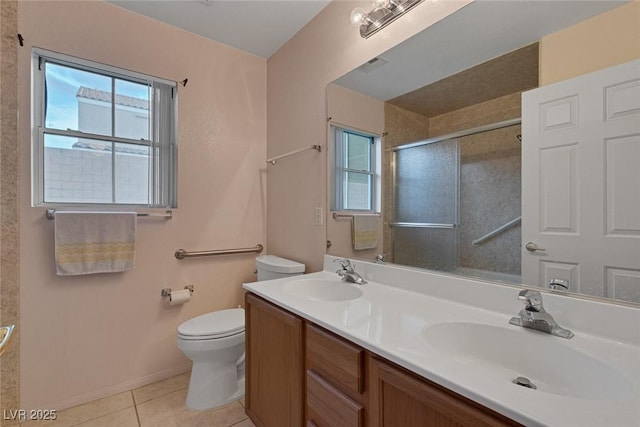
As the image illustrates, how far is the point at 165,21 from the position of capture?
6.24 ft

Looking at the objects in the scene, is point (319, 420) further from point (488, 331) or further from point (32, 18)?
point (32, 18)

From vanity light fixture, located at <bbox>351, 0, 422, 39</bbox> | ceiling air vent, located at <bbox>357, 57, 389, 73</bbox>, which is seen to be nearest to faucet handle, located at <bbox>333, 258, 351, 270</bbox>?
ceiling air vent, located at <bbox>357, 57, 389, 73</bbox>

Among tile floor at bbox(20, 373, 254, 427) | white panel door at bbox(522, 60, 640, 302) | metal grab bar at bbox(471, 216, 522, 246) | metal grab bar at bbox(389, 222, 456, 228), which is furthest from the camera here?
tile floor at bbox(20, 373, 254, 427)

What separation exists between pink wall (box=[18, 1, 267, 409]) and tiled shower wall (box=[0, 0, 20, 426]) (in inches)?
1.2

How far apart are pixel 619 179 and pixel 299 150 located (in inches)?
60.2

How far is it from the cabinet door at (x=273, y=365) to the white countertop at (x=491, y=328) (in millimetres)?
92

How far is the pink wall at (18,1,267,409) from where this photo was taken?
1547mm

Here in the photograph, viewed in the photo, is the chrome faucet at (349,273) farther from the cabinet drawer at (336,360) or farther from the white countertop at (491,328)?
the cabinet drawer at (336,360)

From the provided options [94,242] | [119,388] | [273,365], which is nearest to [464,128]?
[273,365]

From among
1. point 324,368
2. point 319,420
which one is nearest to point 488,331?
point 324,368

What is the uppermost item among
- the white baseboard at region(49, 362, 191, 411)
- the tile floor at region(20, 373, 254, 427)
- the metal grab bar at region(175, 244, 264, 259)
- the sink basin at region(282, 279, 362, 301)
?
the metal grab bar at region(175, 244, 264, 259)

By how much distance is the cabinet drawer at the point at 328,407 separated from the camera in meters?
0.83

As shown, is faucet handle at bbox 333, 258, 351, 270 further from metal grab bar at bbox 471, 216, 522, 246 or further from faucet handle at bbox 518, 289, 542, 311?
faucet handle at bbox 518, 289, 542, 311

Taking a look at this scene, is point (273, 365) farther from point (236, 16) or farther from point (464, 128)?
point (236, 16)
